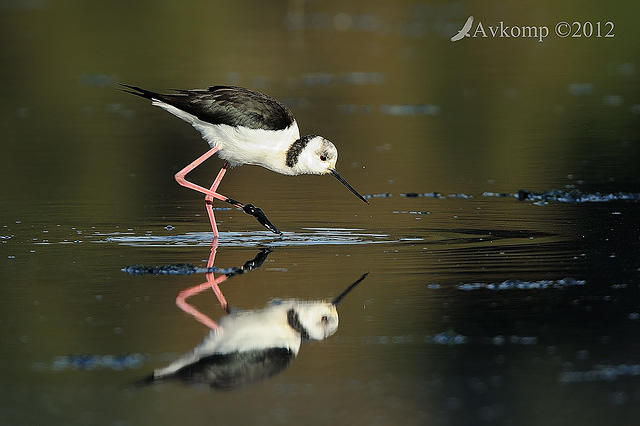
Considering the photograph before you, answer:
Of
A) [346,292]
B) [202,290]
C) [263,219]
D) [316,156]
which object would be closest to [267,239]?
[263,219]

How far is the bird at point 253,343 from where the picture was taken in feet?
17.7

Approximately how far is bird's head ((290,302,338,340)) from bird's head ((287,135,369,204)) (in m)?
2.89

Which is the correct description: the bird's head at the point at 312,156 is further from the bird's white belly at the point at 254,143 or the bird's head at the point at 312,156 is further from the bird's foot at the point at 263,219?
the bird's foot at the point at 263,219

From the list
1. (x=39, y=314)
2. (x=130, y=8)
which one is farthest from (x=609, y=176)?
(x=130, y=8)

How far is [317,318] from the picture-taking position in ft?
20.5

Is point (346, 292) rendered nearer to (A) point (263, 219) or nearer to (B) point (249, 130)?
(A) point (263, 219)

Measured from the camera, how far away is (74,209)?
31.9 ft

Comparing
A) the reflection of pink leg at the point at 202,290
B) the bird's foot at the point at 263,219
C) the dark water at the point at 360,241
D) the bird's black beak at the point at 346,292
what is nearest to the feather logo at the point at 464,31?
the dark water at the point at 360,241

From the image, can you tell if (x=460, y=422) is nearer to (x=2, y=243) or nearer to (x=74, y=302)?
(x=74, y=302)

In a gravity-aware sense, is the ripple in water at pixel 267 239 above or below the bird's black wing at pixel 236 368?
above

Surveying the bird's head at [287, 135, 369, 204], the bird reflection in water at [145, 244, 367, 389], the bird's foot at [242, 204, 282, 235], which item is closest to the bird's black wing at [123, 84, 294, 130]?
the bird's head at [287, 135, 369, 204]

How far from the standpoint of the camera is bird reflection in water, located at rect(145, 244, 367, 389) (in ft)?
17.7

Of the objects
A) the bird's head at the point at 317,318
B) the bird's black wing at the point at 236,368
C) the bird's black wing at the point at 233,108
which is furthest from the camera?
the bird's black wing at the point at 233,108

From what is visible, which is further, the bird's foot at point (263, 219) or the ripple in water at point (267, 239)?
the bird's foot at point (263, 219)
